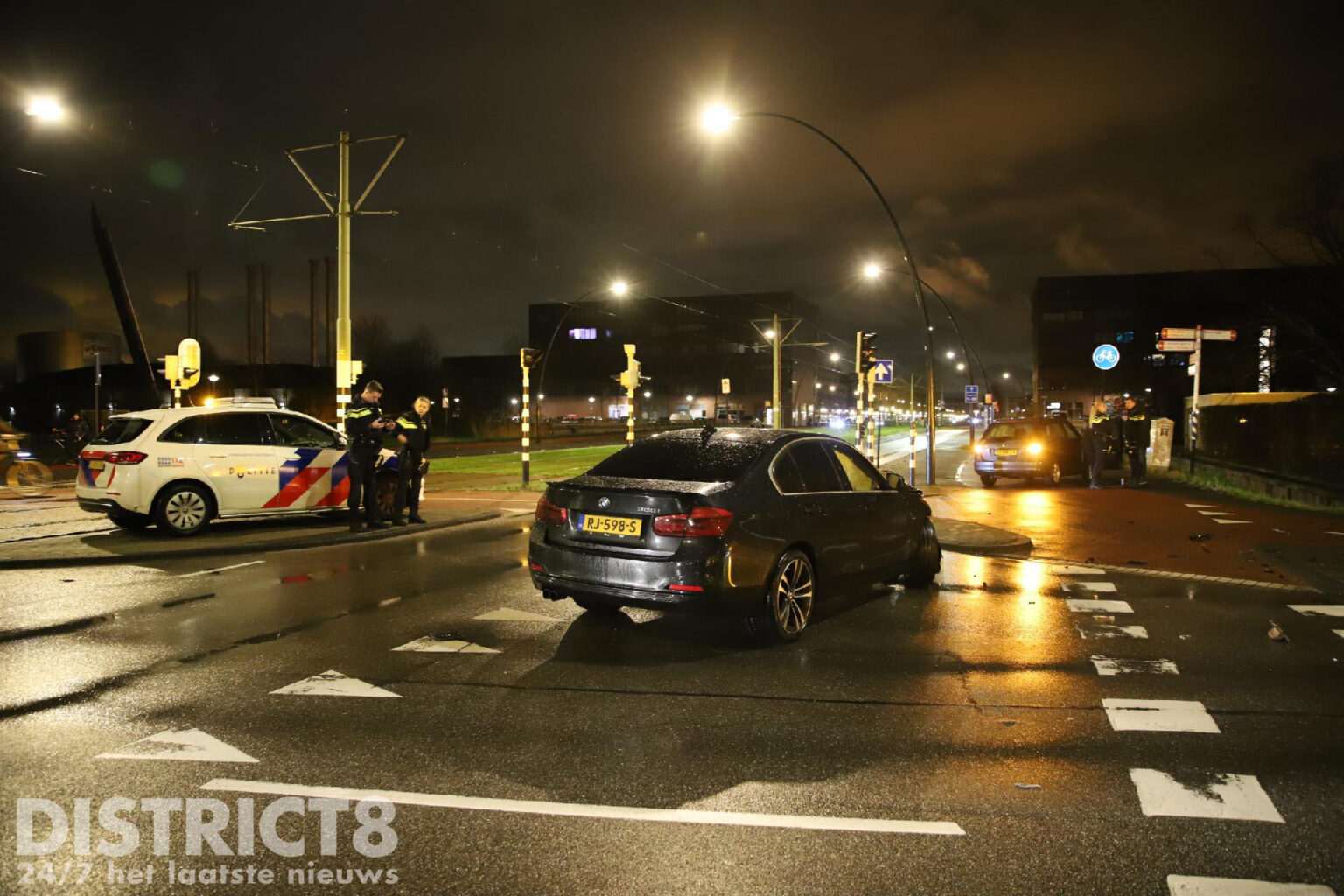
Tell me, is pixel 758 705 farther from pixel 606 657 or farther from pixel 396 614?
pixel 396 614

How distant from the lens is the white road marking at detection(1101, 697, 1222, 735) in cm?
480

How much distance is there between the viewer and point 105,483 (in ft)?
36.5

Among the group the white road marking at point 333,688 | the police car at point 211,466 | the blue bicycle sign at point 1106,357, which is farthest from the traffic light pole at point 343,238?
the blue bicycle sign at point 1106,357

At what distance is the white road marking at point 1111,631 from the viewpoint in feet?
22.9

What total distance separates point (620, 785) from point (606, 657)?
223cm

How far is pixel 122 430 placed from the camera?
1144cm

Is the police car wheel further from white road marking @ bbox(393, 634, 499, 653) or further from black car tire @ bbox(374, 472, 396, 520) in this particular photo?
white road marking @ bbox(393, 634, 499, 653)

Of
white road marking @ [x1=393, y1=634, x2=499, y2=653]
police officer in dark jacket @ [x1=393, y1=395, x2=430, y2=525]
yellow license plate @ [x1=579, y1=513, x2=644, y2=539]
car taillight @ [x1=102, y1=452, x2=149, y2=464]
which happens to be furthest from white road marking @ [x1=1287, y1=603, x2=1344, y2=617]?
car taillight @ [x1=102, y1=452, x2=149, y2=464]

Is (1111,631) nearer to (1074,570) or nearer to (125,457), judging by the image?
(1074,570)

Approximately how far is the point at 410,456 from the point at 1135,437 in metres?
18.4

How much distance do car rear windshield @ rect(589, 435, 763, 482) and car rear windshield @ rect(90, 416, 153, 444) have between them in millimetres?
7307

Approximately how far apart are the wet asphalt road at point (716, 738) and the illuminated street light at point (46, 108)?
867cm

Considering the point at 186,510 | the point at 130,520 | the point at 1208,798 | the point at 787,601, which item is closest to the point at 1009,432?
the point at 787,601

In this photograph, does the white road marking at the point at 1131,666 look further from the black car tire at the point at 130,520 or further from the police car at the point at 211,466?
the black car tire at the point at 130,520
